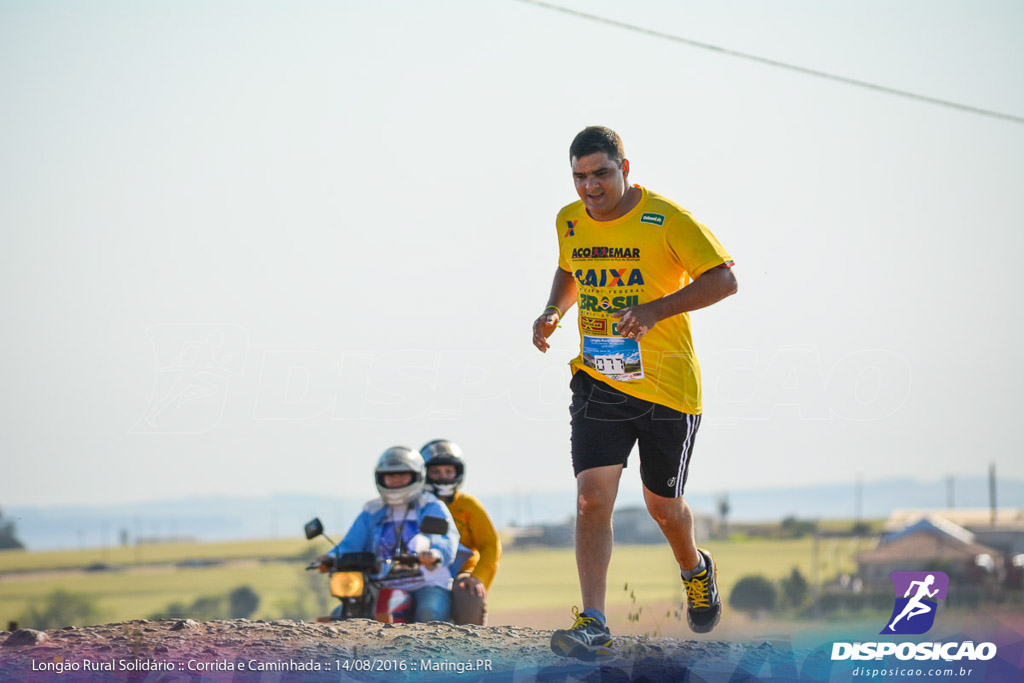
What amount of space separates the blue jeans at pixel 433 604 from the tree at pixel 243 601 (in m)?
125

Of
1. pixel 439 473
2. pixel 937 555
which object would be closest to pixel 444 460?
pixel 439 473

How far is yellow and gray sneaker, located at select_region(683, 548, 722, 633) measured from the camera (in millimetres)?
7297

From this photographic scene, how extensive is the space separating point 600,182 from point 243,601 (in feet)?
449

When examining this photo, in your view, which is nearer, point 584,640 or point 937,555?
point 584,640

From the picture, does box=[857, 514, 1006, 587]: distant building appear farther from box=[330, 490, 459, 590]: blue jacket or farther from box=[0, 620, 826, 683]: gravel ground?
box=[0, 620, 826, 683]: gravel ground

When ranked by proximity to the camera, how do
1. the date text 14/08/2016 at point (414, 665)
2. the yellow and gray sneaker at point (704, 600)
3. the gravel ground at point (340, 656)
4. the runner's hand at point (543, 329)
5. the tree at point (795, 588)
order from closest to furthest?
the gravel ground at point (340, 656)
the date text 14/08/2016 at point (414, 665)
the runner's hand at point (543, 329)
the yellow and gray sneaker at point (704, 600)
the tree at point (795, 588)

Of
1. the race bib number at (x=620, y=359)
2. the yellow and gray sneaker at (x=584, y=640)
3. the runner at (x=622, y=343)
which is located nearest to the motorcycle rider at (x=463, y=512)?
the runner at (x=622, y=343)

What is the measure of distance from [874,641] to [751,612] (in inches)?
4813

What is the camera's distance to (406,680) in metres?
5.92

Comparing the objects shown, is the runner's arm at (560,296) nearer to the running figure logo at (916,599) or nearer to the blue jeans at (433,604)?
the running figure logo at (916,599)

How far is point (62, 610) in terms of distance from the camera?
4503 inches

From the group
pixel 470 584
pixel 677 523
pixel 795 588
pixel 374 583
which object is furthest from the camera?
pixel 795 588

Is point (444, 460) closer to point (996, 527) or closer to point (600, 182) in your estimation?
Answer: point (600, 182)

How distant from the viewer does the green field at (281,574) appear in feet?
428
